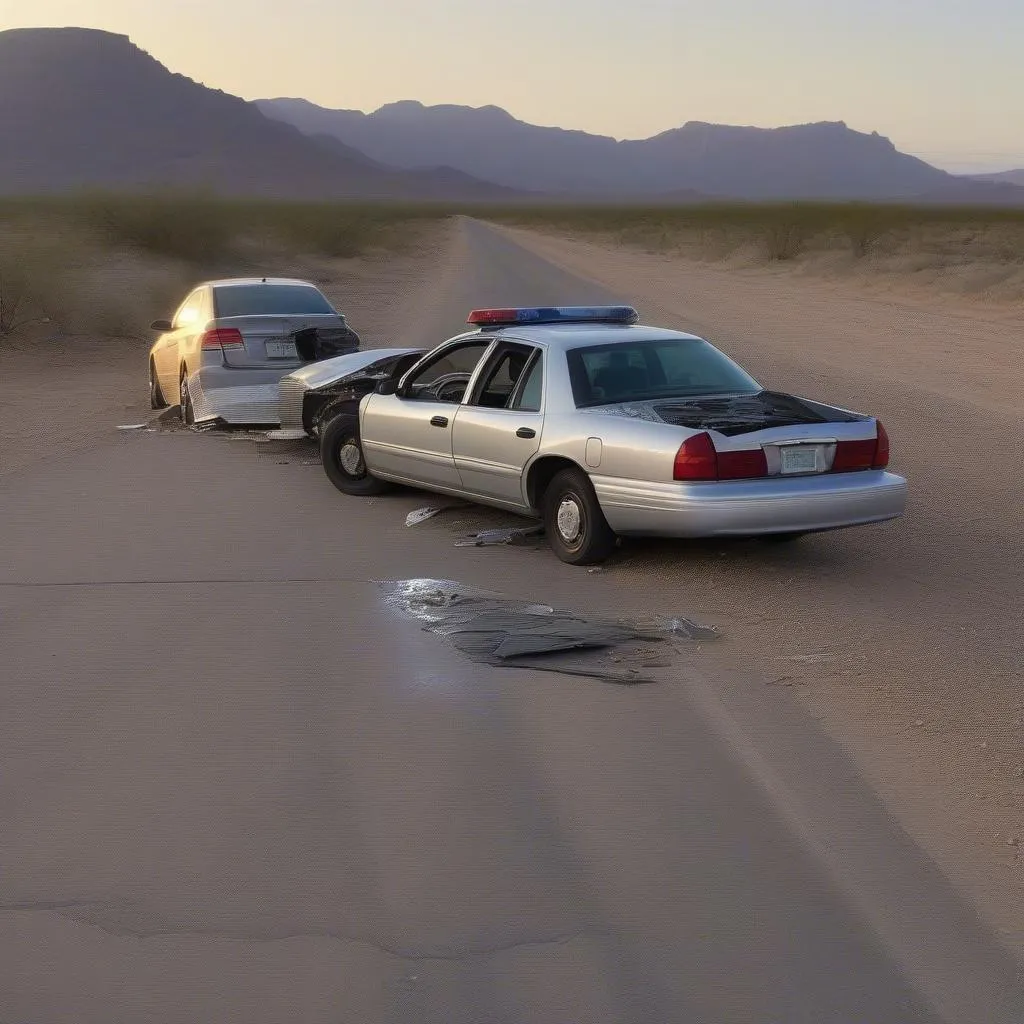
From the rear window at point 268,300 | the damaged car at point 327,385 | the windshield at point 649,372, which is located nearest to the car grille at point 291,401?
the damaged car at point 327,385

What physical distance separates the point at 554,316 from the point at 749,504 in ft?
9.32

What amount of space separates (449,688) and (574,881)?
2088 millimetres

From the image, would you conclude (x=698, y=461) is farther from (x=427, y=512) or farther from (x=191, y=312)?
(x=191, y=312)

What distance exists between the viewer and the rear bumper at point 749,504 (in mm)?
8227

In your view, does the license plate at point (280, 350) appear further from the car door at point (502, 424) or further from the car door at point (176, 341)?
the car door at point (502, 424)

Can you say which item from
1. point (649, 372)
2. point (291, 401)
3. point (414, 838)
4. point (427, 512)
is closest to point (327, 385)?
point (291, 401)

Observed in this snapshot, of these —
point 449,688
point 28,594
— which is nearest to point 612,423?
point 449,688

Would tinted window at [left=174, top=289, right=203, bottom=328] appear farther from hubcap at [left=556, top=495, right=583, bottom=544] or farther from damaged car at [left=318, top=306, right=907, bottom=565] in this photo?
hubcap at [left=556, top=495, right=583, bottom=544]

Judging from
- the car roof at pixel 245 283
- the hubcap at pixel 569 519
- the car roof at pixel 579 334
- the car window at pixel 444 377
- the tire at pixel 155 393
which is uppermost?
the car roof at pixel 579 334

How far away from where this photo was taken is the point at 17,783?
554cm

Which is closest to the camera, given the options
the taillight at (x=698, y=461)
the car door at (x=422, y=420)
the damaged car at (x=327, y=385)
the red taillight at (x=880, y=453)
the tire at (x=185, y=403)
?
the taillight at (x=698, y=461)

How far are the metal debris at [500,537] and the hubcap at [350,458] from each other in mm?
1960

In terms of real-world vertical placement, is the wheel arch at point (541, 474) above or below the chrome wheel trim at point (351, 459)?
above

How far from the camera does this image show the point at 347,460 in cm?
1178
